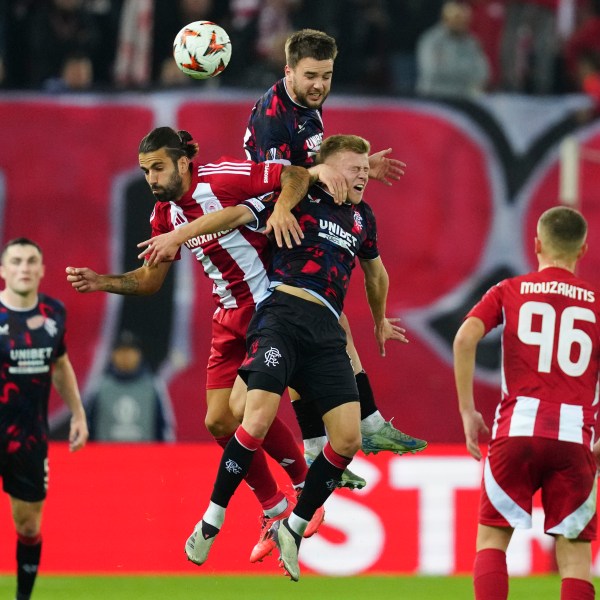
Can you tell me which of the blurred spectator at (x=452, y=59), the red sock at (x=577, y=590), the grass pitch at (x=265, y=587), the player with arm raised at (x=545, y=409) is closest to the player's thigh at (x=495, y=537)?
the player with arm raised at (x=545, y=409)

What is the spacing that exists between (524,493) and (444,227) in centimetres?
759

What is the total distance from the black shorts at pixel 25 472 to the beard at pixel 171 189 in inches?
110

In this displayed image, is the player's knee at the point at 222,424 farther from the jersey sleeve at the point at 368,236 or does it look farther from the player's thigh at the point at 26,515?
the player's thigh at the point at 26,515

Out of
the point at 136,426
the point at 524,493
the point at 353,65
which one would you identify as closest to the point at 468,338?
the point at 524,493

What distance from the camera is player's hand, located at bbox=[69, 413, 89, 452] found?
10116mm

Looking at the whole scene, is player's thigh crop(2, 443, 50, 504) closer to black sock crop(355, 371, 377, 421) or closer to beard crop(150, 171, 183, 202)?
black sock crop(355, 371, 377, 421)

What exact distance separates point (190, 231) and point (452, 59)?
24.1 ft

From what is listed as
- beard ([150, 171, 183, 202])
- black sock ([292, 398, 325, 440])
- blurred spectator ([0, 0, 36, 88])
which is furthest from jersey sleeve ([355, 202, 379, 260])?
blurred spectator ([0, 0, 36, 88])

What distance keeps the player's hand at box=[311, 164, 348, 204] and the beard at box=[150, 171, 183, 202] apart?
0.74 metres

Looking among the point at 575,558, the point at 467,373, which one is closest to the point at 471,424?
the point at 467,373

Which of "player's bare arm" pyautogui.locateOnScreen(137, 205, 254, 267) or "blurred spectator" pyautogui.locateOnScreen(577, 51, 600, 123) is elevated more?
"blurred spectator" pyautogui.locateOnScreen(577, 51, 600, 123)

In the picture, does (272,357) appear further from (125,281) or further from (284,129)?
(284,129)

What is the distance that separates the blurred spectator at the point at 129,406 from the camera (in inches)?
527

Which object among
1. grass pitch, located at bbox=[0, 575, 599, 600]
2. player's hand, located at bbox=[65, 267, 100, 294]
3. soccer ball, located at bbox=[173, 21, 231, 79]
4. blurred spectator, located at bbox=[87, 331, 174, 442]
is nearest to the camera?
player's hand, located at bbox=[65, 267, 100, 294]
